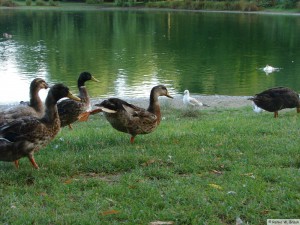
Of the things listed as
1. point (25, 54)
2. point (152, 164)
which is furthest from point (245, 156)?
point (25, 54)

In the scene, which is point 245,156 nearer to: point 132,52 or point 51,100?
point 51,100

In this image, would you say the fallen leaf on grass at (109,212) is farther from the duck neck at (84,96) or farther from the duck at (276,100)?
the duck at (276,100)

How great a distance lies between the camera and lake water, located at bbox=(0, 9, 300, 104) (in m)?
27.7

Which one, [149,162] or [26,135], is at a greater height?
[26,135]

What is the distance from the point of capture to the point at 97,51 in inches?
1620

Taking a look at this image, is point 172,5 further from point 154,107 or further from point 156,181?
point 156,181

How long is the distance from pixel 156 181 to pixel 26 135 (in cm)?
192

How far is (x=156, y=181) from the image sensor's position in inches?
272

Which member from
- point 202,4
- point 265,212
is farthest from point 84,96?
point 202,4

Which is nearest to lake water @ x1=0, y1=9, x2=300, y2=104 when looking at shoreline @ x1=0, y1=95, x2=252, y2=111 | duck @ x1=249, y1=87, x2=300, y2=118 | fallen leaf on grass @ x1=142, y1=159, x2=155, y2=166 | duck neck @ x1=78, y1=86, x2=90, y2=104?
shoreline @ x1=0, y1=95, x2=252, y2=111

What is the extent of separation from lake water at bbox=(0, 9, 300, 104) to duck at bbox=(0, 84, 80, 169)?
16523 mm

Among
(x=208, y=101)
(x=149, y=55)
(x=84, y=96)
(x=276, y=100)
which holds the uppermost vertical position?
(x=84, y=96)

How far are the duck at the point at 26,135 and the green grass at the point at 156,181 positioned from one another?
0.93 ft

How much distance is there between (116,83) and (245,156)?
19825 mm
